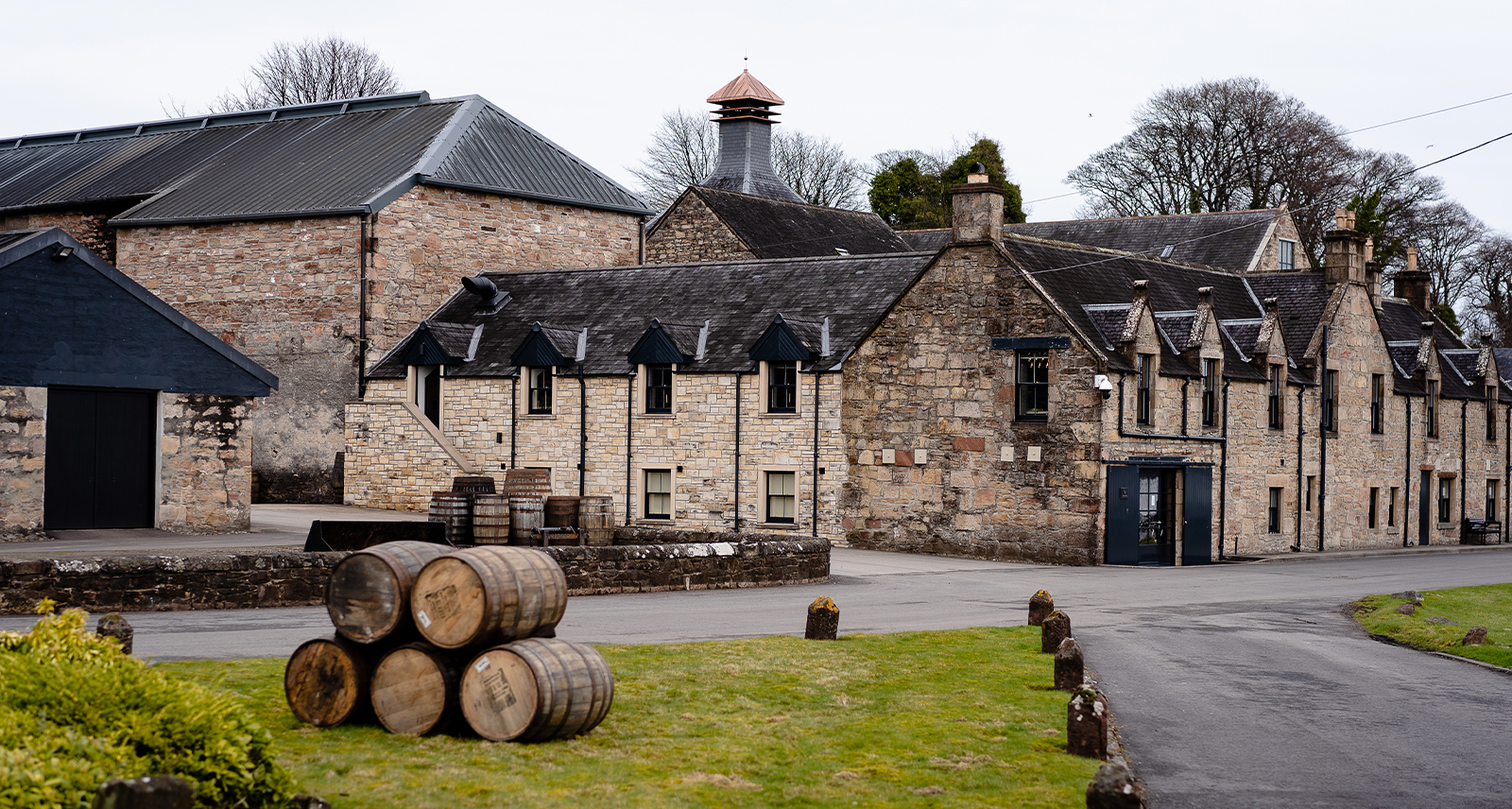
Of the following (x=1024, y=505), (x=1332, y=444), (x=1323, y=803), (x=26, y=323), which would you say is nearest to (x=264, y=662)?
(x=1323, y=803)

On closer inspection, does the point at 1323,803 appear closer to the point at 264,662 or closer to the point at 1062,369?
the point at 264,662

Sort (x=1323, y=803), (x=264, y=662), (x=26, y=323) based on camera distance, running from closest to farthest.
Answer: (x=1323, y=803)
(x=264, y=662)
(x=26, y=323)

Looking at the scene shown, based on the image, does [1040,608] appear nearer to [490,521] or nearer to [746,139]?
[490,521]

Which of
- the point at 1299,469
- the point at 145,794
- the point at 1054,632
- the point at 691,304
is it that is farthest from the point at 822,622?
the point at 1299,469

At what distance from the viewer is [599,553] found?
20.3 metres

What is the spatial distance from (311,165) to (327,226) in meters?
4.40

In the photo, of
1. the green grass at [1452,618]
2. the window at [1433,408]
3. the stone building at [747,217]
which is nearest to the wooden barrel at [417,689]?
the green grass at [1452,618]

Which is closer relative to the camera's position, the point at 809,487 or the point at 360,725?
the point at 360,725

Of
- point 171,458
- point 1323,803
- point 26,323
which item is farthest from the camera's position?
point 171,458

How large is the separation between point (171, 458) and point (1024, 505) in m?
16.2

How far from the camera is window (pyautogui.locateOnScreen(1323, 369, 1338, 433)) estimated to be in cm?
3603

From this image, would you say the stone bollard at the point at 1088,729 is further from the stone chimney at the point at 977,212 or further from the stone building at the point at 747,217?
the stone building at the point at 747,217

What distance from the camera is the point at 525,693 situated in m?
8.95

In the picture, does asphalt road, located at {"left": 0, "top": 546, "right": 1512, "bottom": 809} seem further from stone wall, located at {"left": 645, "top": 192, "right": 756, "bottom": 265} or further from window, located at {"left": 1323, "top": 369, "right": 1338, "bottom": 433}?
stone wall, located at {"left": 645, "top": 192, "right": 756, "bottom": 265}
